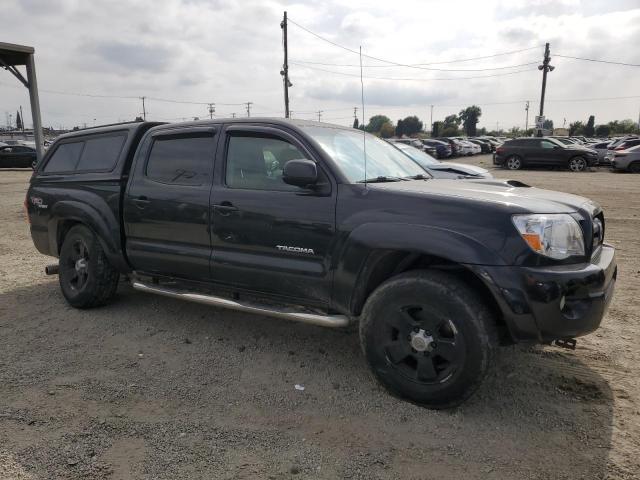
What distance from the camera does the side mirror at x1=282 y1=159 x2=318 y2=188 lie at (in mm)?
3301

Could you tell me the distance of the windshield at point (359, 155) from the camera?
11.9 feet

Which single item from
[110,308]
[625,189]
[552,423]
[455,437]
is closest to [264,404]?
[455,437]

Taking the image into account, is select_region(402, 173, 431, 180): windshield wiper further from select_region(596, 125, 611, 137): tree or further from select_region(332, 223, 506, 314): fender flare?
select_region(596, 125, 611, 137): tree

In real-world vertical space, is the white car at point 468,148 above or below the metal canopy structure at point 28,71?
below

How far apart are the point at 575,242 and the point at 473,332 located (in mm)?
806

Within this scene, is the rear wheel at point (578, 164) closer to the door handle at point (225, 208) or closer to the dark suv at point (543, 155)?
the dark suv at point (543, 155)

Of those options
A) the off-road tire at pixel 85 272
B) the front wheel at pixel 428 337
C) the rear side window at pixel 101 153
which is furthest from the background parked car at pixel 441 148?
the front wheel at pixel 428 337

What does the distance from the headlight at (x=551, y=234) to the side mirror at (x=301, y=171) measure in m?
1.27

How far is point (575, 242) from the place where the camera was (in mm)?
2957

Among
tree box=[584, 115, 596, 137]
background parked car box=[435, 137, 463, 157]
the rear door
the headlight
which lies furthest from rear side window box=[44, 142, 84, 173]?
tree box=[584, 115, 596, 137]

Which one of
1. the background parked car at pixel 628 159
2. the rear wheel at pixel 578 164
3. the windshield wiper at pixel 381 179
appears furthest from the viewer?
the rear wheel at pixel 578 164

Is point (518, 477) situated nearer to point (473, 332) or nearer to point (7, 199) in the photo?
point (473, 332)

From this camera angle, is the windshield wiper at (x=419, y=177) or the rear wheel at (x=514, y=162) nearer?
the windshield wiper at (x=419, y=177)

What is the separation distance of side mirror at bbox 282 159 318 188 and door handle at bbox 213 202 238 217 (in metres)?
0.67
